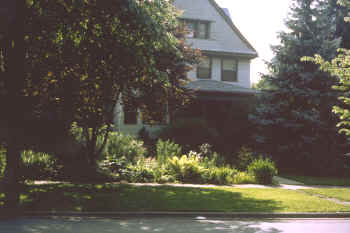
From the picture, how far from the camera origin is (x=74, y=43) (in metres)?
9.90

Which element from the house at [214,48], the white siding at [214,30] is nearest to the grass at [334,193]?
the house at [214,48]

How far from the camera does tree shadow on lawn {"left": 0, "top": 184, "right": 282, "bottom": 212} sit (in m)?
9.48

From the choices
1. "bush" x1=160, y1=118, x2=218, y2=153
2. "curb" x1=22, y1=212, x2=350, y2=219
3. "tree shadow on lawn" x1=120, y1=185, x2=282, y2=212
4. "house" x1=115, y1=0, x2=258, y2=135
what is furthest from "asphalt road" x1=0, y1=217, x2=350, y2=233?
"house" x1=115, y1=0, x2=258, y2=135

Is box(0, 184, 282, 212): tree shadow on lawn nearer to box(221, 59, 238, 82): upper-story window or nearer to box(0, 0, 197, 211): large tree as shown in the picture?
box(0, 0, 197, 211): large tree

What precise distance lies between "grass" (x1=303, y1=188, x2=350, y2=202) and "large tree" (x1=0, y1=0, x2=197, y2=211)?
7164mm

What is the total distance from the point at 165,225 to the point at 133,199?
8.38 ft

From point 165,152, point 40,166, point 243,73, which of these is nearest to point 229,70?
point 243,73

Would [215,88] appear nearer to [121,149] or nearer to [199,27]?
[199,27]

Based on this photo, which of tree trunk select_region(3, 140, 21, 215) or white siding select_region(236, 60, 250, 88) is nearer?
tree trunk select_region(3, 140, 21, 215)

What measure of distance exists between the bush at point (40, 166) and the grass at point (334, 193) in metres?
9.91

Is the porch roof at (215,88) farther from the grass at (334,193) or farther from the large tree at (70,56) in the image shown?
the large tree at (70,56)

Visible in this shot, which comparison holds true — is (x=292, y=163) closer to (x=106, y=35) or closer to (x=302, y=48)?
(x=302, y=48)

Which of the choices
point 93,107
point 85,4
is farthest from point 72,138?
point 85,4

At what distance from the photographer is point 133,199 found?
10.4m
